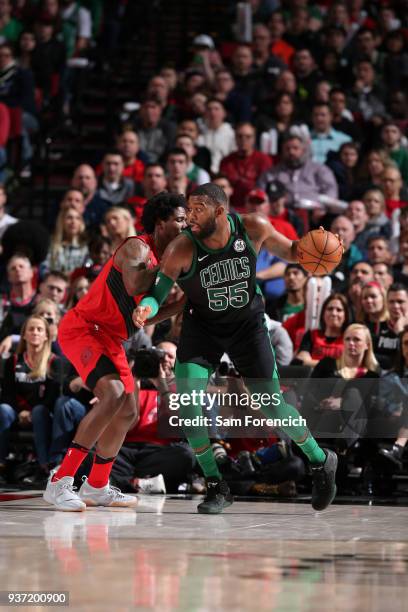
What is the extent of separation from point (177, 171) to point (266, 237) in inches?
196

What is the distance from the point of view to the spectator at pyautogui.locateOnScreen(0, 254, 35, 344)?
399 inches

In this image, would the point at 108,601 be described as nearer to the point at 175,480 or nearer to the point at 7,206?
the point at 175,480

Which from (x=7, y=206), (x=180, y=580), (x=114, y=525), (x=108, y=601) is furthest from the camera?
(x=7, y=206)

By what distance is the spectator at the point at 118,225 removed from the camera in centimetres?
1055

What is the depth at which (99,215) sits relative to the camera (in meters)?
11.8

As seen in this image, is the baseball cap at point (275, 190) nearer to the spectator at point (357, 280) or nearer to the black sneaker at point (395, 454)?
the spectator at point (357, 280)

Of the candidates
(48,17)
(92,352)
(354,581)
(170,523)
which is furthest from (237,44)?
(354,581)

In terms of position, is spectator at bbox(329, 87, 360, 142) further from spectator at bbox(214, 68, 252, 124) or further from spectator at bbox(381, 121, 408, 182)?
spectator at bbox(214, 68, 252, 124)

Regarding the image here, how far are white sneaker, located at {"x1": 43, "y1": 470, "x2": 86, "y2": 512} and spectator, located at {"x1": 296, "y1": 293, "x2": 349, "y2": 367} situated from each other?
9.49ft

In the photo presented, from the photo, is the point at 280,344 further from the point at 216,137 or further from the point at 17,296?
the point at 216,137

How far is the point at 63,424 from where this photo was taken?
8.66 m

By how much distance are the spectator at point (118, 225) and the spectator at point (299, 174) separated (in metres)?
2.03

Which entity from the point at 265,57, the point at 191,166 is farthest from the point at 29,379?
the point at 265,57

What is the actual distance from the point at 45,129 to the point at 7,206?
1.01 metres
